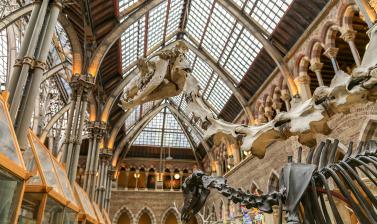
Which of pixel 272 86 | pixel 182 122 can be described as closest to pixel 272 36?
pixel 272 86

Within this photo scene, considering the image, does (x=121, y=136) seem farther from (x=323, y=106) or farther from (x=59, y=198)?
(x=323, y=106)

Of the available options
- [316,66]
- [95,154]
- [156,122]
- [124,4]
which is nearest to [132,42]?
[124,4]

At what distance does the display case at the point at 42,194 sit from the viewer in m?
7.04

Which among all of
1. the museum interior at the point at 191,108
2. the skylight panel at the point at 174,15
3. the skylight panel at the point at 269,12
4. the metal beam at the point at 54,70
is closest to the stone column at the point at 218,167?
the museum interior at the point at 191,108

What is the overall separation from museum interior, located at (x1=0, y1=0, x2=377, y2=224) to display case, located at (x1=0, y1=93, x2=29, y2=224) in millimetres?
25

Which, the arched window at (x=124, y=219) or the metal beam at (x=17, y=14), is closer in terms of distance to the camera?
the metal beam at (x=17, y=14)

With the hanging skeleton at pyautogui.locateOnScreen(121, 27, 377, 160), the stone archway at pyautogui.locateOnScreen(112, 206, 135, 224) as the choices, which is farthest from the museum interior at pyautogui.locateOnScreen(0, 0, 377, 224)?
the stone archway at pyautogui.locateOnScreen(112, 206, 135, 224)

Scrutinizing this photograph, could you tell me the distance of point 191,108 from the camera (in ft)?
11.8

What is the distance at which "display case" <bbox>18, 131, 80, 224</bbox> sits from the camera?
704cm

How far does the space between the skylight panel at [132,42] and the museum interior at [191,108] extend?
4.6 inches

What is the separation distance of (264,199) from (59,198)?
6.73m

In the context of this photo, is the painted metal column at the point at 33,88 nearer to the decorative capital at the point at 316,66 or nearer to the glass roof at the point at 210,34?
the glass roof at the point at 210,34

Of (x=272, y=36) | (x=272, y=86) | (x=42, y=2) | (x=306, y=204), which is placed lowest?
(x=306, y=204)

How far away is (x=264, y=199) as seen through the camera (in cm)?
321
